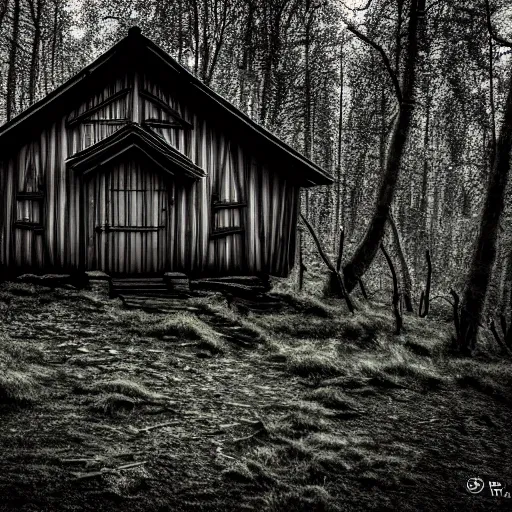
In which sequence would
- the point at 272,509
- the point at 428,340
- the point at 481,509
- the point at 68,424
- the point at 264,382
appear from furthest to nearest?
the point at 428,340
the point at 264,382
the point at 68,424
the point at 481,509
the point at 272,509

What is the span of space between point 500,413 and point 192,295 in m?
6.85

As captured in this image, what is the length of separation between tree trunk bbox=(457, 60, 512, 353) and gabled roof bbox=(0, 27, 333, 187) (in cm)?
403

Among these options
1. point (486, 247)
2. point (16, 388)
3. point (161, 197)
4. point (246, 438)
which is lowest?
point (246, 438)

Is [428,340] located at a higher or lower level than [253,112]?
lower

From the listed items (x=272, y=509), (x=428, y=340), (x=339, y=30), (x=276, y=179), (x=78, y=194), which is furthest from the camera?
(x=339, y=30)

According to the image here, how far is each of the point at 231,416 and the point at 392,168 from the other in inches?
438

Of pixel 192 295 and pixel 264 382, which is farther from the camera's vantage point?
pixel 192 295

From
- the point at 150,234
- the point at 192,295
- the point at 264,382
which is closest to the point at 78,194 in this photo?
the point at 150,234

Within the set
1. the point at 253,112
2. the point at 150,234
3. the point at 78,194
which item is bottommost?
the point at 150,234

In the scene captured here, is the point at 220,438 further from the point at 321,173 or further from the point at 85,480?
the point at 321,173

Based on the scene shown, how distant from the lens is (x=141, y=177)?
44.2 feet

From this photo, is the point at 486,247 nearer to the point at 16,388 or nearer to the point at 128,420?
the point at 128,420

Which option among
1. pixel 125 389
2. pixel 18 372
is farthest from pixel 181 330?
pixel 18 372

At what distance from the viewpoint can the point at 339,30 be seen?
96.7ft
